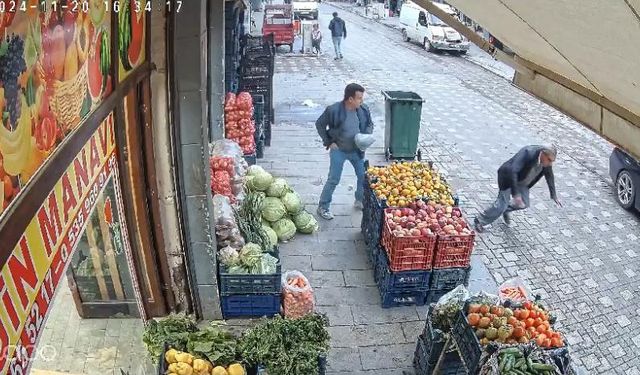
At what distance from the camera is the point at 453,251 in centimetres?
629

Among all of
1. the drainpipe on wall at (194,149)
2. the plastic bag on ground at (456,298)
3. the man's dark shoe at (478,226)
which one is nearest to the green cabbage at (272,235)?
the drainpipe on wall at (194,149)

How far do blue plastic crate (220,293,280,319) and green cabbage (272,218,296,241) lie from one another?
5.85 ft

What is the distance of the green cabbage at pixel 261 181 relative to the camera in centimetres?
789

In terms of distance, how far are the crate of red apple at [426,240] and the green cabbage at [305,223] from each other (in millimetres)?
1676

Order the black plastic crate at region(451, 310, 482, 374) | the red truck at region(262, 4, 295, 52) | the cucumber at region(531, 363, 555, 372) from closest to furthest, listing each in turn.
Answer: the cucumber at region(531, 363, 555, 372)
the black plastic crate at region(451, 310, 482, 374)
the red truck at region(262, 4, 295, 52)

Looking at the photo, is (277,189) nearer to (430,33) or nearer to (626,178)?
(626,178)

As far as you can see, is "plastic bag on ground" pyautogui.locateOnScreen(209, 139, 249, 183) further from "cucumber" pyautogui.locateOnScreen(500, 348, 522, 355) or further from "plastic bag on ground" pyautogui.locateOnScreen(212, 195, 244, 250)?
"cucumber" pyautogui.locateOnScreen(500, 348, 522, 355)

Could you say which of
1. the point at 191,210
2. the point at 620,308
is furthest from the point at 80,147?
the point at 620,308

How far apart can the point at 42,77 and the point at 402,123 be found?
8.49 m

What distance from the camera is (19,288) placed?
96.7 inches

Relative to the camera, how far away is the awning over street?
1.33m

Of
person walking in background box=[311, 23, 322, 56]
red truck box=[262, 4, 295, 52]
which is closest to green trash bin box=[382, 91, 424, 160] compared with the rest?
person walking in background box=[311, 23, 322, 56]

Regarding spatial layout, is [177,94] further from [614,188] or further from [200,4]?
[614,188]

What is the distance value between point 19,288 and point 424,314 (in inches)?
196
